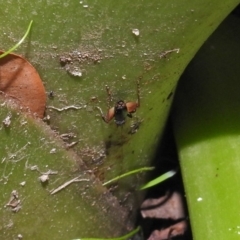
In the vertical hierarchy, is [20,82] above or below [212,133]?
above

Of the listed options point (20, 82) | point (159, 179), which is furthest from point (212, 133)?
point (20, 82)

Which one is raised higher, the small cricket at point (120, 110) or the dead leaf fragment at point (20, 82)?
the dead leaf fragment at point (20, 82)

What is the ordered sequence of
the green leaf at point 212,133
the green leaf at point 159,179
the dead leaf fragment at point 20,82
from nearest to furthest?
the dead leaf fragment at point 20,82
the green leaf at point 212,133
the green leaf at point 159,179

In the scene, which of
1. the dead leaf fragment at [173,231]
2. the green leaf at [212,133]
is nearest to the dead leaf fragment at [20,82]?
the green leaf at [212,133]

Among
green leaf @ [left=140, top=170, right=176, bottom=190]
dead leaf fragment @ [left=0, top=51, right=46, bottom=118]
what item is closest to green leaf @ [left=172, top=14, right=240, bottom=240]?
green leaf @ [left=140, top=170, right=176, bottom=190]

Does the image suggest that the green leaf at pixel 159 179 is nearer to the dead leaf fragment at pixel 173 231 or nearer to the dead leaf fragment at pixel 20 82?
the dead leaf fragment at pixel 173 231

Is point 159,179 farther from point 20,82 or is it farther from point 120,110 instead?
point 20,82
